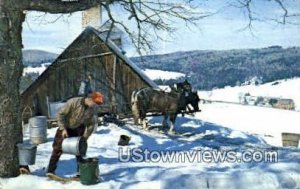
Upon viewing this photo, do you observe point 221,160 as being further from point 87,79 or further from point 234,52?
point 234,52

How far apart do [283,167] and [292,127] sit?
68.2ft

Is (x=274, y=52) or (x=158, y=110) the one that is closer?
(x=158, y=110)

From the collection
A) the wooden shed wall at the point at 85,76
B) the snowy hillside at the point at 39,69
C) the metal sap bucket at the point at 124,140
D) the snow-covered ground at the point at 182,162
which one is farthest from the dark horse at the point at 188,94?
the snowy hillside at the point at 39,69

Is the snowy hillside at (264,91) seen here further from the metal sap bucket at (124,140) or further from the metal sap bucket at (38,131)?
the metal sap bucket at (38,131)

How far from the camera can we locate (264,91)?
5316 cm

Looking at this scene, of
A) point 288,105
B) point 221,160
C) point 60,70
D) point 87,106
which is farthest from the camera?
point 288,105

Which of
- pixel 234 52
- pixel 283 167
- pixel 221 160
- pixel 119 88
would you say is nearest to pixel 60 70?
pixel 119 88

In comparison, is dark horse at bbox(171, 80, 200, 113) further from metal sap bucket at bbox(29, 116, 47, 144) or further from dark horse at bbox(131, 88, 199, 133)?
metal sap bucket at bbox(29, 116, 47, 144)

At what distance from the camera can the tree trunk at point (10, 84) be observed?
9.42 meters

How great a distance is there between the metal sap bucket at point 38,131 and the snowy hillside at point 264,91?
102 ft

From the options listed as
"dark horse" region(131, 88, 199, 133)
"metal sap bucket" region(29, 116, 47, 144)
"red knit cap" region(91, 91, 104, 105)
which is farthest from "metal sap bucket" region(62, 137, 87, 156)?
"dark horse" region(131, 88, 199, 133)

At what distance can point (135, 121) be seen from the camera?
1883 cm

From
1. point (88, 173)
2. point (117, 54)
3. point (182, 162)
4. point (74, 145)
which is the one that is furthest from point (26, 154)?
point (117, 54)

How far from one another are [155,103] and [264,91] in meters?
36.3
